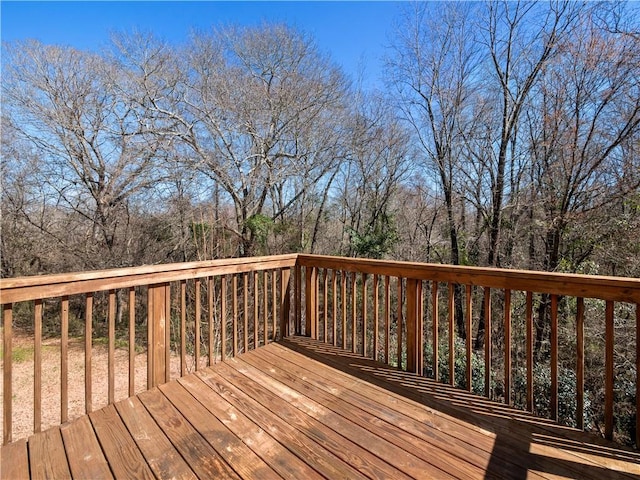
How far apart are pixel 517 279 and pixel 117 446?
8.35 ft

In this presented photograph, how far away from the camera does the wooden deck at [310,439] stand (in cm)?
143

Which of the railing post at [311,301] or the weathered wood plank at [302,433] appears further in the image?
the railing post at [311,301]

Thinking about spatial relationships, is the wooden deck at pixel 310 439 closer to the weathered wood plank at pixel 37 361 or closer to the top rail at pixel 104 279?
the weathered wood plank at pixel 37 361

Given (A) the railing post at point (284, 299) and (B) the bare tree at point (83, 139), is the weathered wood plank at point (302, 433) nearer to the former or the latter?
(A) the railing post at point (284, 299)

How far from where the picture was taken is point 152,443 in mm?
1597

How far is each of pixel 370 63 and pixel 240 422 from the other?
9.85 meters

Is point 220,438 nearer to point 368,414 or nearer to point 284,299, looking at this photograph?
point 368,414

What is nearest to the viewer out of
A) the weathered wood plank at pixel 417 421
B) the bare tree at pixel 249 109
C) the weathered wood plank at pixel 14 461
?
the weathered wood plank at pixel 14 461

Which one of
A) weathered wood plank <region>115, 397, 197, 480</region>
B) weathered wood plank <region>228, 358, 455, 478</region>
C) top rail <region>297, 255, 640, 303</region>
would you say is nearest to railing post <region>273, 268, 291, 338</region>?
top rail <region>297, 255, 640, 303</region>

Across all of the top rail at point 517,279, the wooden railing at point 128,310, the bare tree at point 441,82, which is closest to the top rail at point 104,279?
the wooden railing at point 128,310

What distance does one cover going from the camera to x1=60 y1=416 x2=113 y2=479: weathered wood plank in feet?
4.58

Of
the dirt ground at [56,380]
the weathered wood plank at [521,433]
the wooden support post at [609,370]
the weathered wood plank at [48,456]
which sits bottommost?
the dirt ground at [56,380]

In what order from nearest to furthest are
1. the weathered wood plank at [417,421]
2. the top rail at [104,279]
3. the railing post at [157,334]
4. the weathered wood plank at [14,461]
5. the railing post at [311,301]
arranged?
the weathered wood plank at [14,461] < the weathered wood plank at [417,421] < the top rail at [104,279] < the railing post at [157,334] < the railing post at [311,301]

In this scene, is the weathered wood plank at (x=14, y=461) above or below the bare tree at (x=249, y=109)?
below
